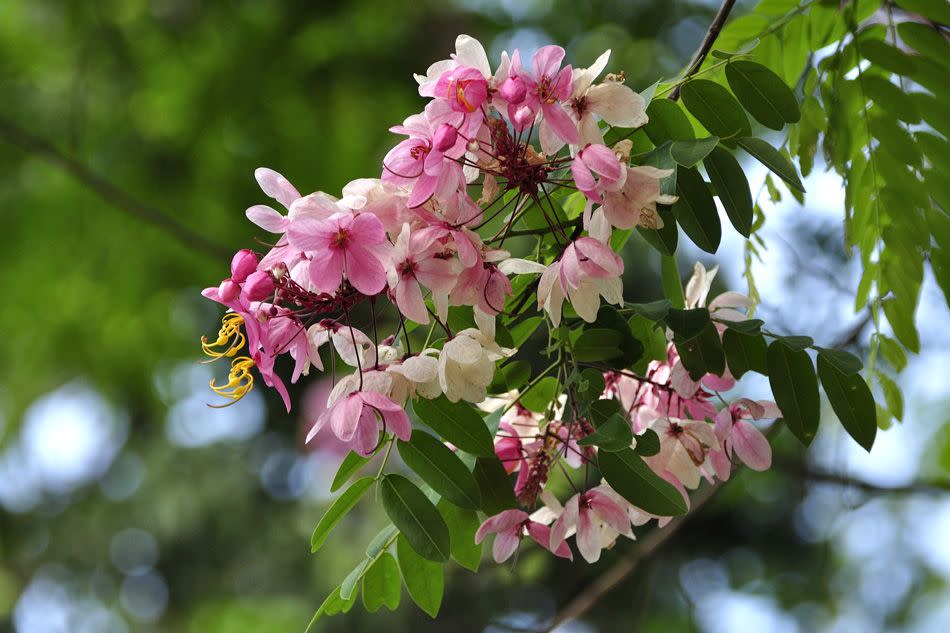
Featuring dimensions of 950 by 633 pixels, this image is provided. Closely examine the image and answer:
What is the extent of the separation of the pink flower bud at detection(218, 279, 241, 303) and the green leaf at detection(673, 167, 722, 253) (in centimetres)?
35

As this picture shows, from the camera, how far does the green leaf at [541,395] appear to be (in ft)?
2.92

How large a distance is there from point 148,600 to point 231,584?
2.59 ft

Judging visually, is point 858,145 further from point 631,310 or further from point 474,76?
point 474,76

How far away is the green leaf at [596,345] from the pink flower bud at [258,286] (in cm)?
26

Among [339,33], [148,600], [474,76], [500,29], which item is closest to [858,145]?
[474,76]

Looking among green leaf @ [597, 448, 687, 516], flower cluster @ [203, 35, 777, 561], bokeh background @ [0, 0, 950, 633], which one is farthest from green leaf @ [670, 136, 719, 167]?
bokeh background @ [0, 0, 950, 633]

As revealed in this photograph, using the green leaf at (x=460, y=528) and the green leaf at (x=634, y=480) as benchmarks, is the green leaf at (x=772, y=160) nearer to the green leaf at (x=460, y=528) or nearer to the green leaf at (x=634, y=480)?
the green leaf at (x=634, y=480)

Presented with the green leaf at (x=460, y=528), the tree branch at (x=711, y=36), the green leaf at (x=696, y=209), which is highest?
the tree branch at (x=711, y=36)

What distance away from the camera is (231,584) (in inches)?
187

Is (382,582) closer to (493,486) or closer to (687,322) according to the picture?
(493,486)

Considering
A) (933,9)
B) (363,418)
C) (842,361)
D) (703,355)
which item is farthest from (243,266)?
(933,9)

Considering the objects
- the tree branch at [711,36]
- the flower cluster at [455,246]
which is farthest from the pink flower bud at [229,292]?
the tree branch at [711,36]

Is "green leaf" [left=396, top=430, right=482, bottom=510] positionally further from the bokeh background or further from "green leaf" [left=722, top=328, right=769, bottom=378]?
the bokeh background

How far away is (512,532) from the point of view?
826mm
